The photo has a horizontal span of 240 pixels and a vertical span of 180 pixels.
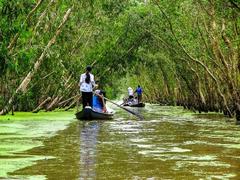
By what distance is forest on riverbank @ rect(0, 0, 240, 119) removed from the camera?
2029cm

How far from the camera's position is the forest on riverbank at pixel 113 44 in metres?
20.3

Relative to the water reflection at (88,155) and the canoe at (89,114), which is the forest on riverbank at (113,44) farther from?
the canoe at (89,114)

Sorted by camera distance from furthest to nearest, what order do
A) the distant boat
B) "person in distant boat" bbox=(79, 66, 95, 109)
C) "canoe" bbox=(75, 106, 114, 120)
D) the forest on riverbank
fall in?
the distant boat
"person in distant boat" bbox=(79, 66, 95, 109)
"canoe" bbox=(75, 106, 114, 120)
the forest on riverbank

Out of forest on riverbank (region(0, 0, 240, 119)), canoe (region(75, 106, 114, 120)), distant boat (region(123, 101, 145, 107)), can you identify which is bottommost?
canoe (region(75, 106, 114, 120))

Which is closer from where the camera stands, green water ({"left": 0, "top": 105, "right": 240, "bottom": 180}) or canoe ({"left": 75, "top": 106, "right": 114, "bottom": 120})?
green water ({"left": 0, "top": 105, "right": 240, "bottom": 180})

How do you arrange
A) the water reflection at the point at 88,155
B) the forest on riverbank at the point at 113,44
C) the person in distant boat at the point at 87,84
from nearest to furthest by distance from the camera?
the water reflection at the point at 88,155
the forest on riverbank at the point at 113,44
the person in distant boat at the point at 87,84

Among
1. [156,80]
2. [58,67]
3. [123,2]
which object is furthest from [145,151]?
[156,80]

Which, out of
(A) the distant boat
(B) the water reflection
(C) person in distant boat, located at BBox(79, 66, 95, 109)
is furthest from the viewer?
(A) the distant boat

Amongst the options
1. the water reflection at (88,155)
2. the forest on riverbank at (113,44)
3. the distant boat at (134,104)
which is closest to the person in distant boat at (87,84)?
the forest on riverbank at (113,44)

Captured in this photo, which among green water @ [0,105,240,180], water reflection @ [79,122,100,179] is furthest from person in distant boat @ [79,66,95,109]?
water reflection @ [79,122,100,179]

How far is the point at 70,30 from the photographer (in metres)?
28.5

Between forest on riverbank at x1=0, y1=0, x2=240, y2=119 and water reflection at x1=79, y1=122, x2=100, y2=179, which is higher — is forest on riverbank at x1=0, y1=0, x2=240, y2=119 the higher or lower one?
the higher one

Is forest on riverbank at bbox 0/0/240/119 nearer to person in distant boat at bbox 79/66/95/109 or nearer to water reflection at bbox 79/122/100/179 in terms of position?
person in distant boat at bbox 79/66/95/109

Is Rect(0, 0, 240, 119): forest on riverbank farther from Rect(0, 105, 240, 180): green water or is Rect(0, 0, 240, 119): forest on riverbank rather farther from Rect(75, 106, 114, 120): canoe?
Rect(75, 106, 114, 120): canoe
